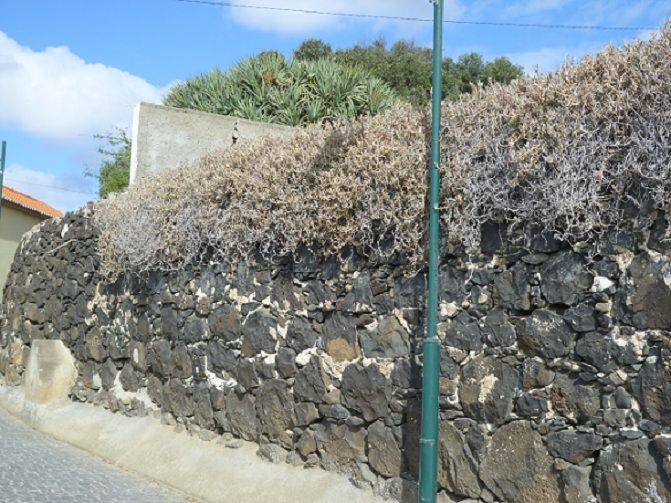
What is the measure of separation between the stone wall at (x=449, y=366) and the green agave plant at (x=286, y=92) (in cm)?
703

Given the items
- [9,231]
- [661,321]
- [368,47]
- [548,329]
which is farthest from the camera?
[368,47]

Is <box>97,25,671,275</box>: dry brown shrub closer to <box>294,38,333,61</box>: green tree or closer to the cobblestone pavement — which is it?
the cobblestone pavement

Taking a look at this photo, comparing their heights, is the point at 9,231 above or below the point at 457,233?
above

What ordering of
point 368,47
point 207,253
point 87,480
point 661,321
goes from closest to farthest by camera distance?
1. point 661,321
2. point 87,480
3. point 207,253
4. point 368,47

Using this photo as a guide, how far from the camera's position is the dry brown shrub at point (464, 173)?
5391 mm

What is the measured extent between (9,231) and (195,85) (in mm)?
12839

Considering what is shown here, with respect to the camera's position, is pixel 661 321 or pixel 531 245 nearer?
pixel 661 321

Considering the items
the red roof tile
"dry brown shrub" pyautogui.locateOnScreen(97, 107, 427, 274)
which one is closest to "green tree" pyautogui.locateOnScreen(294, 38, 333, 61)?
the red roof tile

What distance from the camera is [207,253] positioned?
950 centimetres

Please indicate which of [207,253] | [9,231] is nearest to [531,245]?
[207,253]

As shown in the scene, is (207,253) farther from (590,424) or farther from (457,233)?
(590,424)

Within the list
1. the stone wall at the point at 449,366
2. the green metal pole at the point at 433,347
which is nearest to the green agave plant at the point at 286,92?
the stone wall at the point at 449,366

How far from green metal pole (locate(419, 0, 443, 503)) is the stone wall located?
529mm

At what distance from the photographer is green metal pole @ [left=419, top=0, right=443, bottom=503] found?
574 cm
